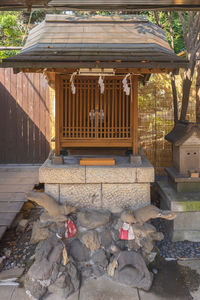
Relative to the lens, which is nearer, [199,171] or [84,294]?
[84,294]

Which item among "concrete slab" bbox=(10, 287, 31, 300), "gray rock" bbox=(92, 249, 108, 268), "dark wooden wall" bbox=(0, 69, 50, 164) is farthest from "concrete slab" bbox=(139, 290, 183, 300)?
"dark wooden wall" bbox=(0, 69, 50, 164)

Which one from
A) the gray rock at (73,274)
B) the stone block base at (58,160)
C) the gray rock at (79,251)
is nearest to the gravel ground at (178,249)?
the gray rock at (79,251)

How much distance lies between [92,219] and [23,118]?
554cm

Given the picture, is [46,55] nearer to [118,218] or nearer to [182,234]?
[118,218]

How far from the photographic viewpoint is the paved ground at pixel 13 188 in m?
5.68

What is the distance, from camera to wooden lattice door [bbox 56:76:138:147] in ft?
16.9

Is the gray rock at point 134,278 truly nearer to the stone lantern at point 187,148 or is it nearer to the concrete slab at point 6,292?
the concrete slab at point 6,292

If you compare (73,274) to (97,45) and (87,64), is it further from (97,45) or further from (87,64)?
(97,45)

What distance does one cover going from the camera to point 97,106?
5152mm

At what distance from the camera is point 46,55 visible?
4531 mm

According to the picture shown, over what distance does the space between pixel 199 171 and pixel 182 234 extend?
1337 millimetres

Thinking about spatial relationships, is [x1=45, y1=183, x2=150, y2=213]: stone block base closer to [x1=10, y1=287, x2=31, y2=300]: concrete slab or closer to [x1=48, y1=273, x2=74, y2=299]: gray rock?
[x1=48, y1=273, x2=74, y2=299]: gray rock

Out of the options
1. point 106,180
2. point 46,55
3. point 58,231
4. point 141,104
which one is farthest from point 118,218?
point 141,104

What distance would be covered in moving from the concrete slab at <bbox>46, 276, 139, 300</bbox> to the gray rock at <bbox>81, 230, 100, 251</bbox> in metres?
0.51
